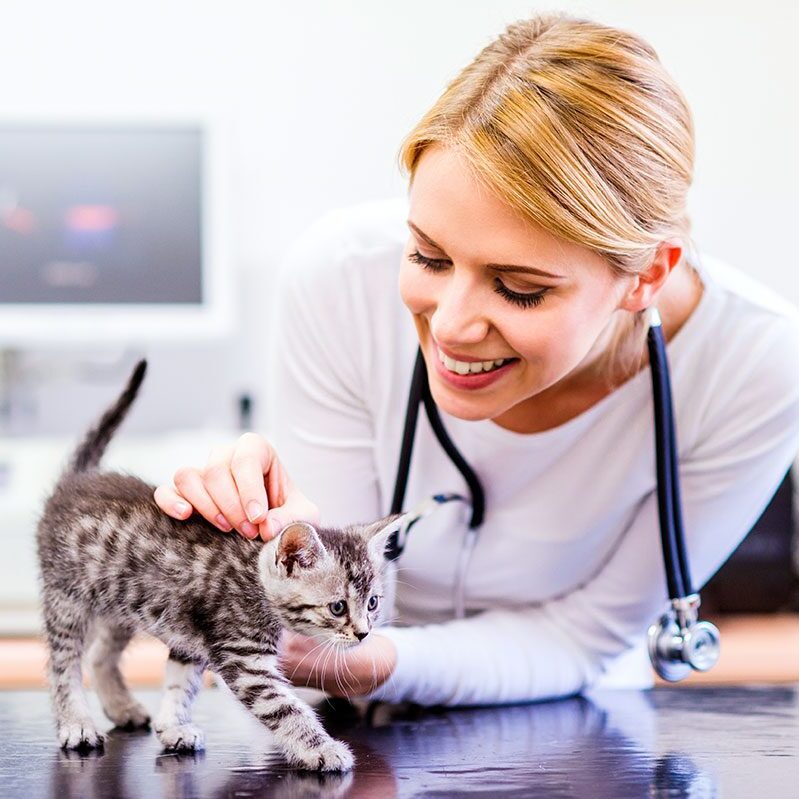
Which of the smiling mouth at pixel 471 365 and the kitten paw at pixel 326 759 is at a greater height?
the smiling mouth at pixel 471 365

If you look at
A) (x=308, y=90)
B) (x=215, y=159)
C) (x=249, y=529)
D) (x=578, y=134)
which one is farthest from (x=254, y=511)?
(x=308, y=90)

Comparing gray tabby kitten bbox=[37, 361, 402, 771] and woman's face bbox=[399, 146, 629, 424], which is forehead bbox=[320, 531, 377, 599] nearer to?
gray tabby kitten bbox=[37, 361, 402, 771]

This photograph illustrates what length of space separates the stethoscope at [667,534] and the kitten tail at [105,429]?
0.28 metres

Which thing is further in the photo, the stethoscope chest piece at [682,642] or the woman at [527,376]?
the stethoscope chest piece at [682,642]

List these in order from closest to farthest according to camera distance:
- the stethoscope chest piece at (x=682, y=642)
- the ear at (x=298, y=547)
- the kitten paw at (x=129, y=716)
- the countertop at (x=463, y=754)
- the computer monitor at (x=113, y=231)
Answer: the countertop at (x=463, y=754) → the ear at (x=298, y=547) → the kitten paw at (x=129, y=716) → the stethoscope chest piece at (x=682, y=642) → the computer monitor at (x=113, y=231)

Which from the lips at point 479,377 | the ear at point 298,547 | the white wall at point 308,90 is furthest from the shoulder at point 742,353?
the white wall at point 308,90

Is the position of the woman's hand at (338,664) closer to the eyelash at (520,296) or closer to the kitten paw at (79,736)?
the kitten paw at (79,736)

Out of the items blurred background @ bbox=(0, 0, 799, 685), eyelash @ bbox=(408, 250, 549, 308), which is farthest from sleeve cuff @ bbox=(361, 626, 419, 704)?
blurred background @ bbox=(0, 0, 799, 685)

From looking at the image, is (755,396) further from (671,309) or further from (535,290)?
(535,290)

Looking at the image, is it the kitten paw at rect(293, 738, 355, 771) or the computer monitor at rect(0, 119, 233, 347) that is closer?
the kitten paw at rect(293, 738, 355, 771)

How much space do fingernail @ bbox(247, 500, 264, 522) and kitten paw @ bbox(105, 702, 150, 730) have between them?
0.23m

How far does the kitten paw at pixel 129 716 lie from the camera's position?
39.0 inches

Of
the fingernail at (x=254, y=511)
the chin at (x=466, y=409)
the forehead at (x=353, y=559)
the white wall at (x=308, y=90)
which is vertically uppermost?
the white wall at (x=308, y=90)

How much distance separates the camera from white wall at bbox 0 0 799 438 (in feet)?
9.06
